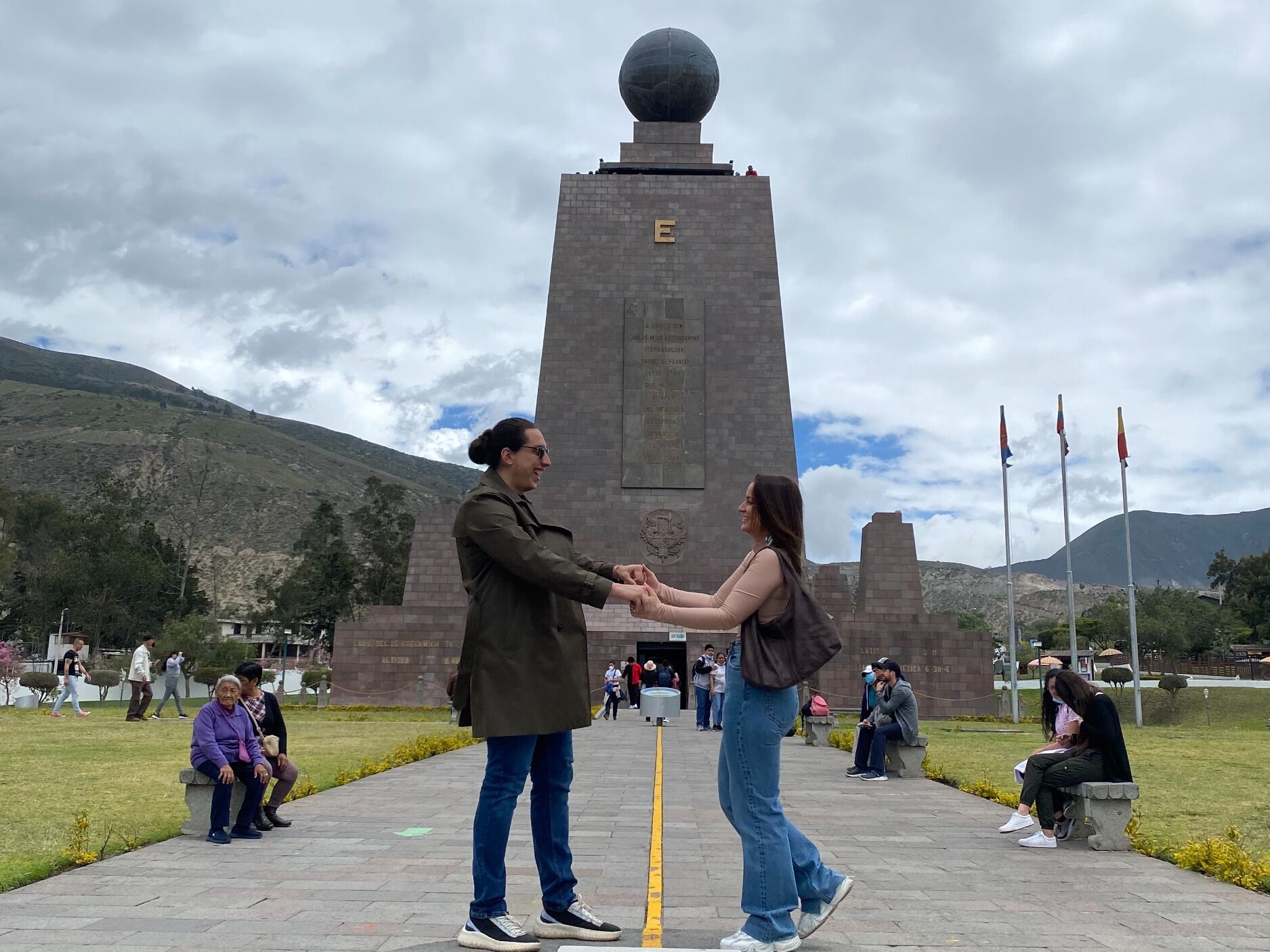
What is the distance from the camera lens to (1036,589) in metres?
143

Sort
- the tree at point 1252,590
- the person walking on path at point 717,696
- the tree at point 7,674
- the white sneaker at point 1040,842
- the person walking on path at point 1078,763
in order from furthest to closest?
the tree at point 1252,590 < the tree at point 7,674 < the person walking on path at point 717,696 < the person walking on path at point 1078,763 < the white sneaker at point 1040,842

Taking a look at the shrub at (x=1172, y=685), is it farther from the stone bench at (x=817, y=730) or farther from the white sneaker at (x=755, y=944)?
the white sneaker at (x=755, y=944)

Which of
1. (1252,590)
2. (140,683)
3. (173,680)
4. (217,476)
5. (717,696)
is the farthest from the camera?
(217,476)

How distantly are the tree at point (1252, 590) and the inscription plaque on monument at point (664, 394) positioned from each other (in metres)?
50.0

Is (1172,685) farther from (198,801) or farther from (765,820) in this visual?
(765,820)

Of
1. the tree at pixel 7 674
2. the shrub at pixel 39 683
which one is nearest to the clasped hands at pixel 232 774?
the tree at pixel 7 674

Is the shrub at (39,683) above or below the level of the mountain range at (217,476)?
below

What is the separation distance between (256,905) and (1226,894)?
447cm

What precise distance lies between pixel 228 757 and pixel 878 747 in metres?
6.67

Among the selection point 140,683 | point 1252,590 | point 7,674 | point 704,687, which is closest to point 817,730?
point 704,687

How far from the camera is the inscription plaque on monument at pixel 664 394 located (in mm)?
26781

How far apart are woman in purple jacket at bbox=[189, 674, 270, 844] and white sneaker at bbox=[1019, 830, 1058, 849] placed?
4.75 metres

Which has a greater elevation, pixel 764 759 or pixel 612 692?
pixel 764 759

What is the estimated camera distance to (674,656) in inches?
1059
